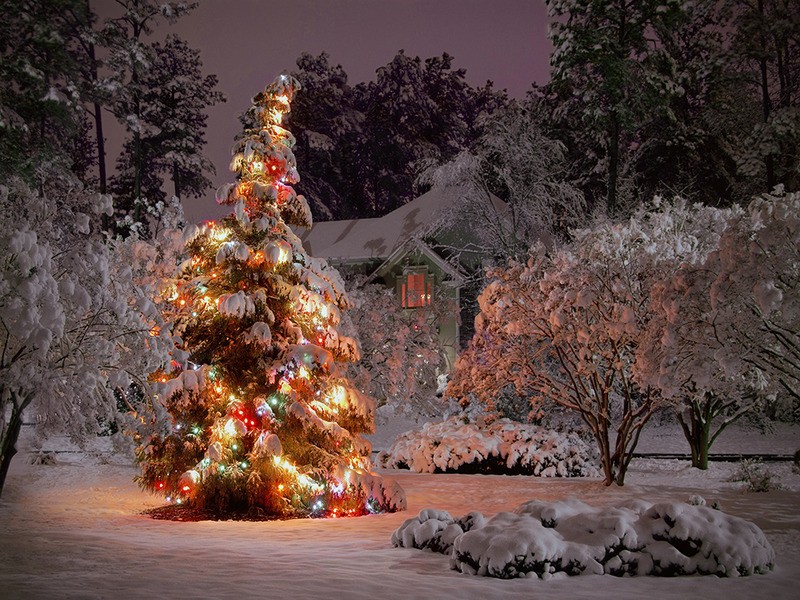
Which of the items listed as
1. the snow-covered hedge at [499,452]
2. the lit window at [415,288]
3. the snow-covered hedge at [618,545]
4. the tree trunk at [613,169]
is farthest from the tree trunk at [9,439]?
the tree trunk at [613,169]

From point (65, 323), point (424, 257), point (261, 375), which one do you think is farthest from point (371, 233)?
point (65, 323)

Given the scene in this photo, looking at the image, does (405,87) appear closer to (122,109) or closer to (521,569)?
(122,109)

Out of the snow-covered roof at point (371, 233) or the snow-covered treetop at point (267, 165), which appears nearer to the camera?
the snow-covered treetop at point (267, 165)

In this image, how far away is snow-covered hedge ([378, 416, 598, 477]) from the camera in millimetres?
19203

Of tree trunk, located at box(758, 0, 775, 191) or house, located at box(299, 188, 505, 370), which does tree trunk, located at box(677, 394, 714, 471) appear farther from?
tree trunk, located at box(758, 0, 775, 191)

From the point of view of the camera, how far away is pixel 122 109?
34.5 meters

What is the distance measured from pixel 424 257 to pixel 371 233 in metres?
4.16

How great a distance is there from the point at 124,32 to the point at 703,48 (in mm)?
26085

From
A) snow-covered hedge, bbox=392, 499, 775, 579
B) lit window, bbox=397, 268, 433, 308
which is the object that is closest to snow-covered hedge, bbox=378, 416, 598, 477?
snow-covered hedge, bbox=392, 499, 775, 579

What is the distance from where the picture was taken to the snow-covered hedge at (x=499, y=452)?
756 inches

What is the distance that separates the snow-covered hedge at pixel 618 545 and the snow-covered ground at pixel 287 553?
0.16m

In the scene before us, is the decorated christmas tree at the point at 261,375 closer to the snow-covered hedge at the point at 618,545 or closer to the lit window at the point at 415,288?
the snow-covered hedge at the point at 618,545

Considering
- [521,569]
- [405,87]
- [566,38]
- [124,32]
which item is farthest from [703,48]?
[521,569]

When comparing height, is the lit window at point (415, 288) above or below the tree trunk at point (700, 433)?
above
